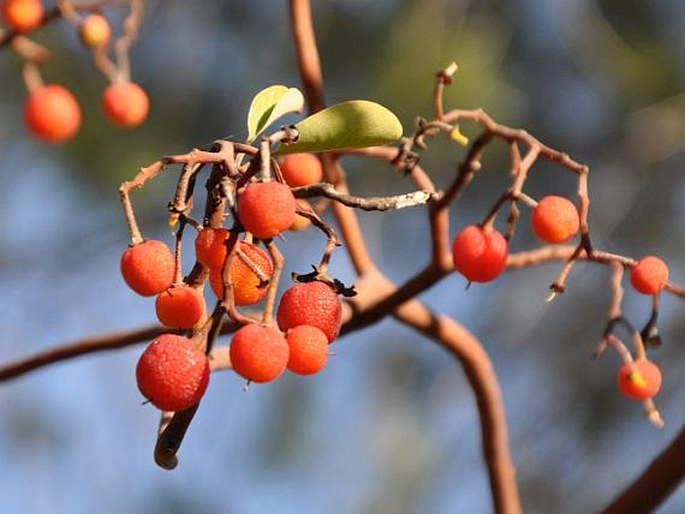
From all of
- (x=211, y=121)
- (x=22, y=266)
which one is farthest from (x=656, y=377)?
(x=22, y=266)

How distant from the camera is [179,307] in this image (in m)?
0.36

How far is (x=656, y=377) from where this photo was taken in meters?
0.56

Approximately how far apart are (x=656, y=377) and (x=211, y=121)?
189cm

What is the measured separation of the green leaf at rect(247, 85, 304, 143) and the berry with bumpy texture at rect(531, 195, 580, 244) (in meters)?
0.13

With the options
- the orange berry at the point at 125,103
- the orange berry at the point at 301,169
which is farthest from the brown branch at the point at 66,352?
the orange berry at the point at 125,103

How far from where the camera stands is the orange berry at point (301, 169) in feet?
1.87

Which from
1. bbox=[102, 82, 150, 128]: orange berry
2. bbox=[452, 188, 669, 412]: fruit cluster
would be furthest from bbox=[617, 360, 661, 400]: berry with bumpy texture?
bbox=[102, 82, 150, 128]: orange berry

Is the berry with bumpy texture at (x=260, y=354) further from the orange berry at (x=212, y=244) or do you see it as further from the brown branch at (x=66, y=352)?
the brown branch at (x=66, y=352)

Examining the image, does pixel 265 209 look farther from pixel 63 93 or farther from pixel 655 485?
pixel 63 93

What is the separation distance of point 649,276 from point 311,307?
20 cm

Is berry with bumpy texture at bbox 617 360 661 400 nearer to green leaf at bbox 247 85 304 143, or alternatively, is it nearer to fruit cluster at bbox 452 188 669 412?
fruit cluster at bbox 452 188 669 412

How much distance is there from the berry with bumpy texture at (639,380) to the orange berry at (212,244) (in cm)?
27

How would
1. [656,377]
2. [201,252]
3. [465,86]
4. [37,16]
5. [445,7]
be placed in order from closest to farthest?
[201,252] → [656,377] → [37,16] → [465,86] → [445,7]

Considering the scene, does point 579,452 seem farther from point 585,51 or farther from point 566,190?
point 585,51
